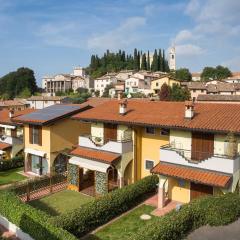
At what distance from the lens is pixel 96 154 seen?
25453 millimetres

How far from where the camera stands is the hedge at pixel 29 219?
598 inches

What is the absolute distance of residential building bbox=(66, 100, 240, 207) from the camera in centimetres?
1930

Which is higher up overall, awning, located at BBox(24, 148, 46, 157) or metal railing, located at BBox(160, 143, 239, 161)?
metal railing, located at BBox(160, 143, 239, 161)

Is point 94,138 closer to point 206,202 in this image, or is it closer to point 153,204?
point 153,204

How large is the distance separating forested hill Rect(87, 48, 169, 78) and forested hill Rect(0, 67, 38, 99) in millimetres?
37763

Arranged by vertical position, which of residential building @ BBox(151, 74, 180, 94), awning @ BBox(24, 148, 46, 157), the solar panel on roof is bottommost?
awning @ BBox(24, 148, 46, 157)

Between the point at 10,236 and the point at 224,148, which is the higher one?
the point at 224,148

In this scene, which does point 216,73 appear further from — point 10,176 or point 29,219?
point 29,219

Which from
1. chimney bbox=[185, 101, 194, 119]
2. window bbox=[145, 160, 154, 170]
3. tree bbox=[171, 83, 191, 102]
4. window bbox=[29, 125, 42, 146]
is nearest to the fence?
window bbox=[29, 125, 42, 146]

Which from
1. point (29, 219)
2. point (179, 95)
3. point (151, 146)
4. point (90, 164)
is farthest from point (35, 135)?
point (179, 95)

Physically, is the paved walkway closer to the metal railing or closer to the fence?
the metal railing

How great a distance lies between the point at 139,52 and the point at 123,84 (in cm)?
5202

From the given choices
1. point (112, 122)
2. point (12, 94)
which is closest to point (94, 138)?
point (112, 122)

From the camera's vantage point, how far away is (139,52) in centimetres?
17612
